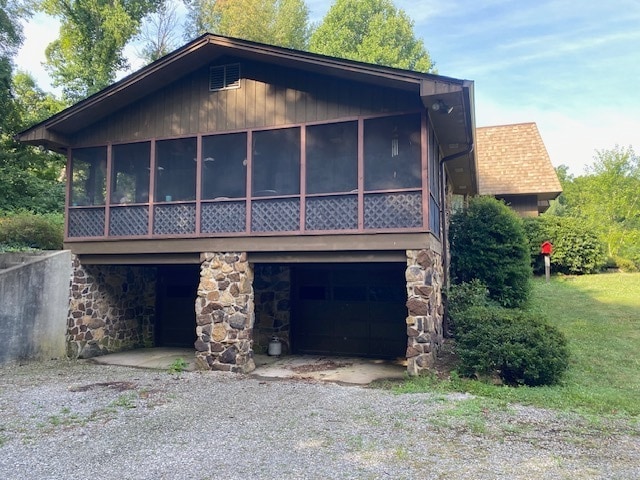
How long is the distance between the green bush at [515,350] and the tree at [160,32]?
22135 mm

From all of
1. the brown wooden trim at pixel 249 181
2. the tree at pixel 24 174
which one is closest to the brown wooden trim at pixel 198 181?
Result: the brown wooden trim at pixel 249 181

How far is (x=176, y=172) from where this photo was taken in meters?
11.2

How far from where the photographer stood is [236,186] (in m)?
9.94

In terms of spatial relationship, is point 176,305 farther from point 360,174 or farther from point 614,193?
point 614,193

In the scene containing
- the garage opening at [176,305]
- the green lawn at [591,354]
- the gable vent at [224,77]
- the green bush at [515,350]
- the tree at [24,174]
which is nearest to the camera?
the green lawn at [591,354]

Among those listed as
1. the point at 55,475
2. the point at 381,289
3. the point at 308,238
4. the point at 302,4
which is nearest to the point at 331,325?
the point at 381,289

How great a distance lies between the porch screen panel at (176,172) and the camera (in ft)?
33.4

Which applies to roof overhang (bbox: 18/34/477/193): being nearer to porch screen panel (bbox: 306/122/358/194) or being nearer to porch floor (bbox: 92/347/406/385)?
porch screen panel (bbox: 306/122/358/194)

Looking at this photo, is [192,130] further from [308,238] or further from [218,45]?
[308,238]

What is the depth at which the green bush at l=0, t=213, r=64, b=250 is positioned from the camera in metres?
11.5

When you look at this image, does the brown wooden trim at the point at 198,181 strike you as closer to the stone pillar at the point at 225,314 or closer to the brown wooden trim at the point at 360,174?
the stone pillar at the point at 225,314

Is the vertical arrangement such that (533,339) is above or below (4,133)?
below

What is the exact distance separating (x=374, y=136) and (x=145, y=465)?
6391 mm

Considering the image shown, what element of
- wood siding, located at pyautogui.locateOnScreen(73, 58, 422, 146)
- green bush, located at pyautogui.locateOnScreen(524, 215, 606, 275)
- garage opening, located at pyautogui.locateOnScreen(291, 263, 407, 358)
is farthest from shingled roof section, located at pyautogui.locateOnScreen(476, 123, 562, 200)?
wood siding, located at pyautogui.locateOnScreen(73, 58, 422, 146)
